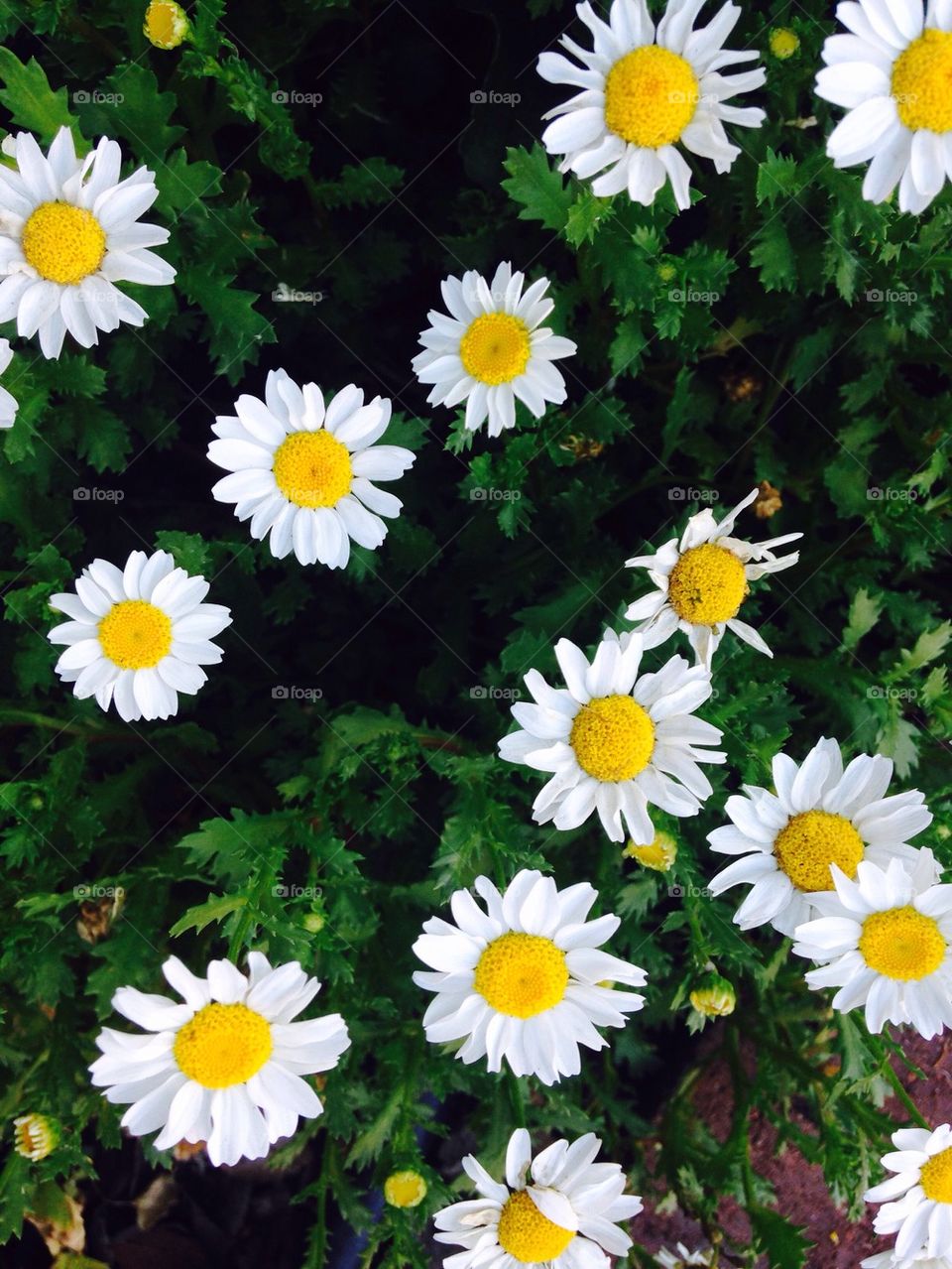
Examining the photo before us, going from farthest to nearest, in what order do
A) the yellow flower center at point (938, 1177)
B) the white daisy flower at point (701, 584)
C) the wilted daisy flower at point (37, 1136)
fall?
the wilted daisy flower at point (37, 1136) → the yellow flower center at point (938, 1177) → the white daisy flower at point (701, 584)

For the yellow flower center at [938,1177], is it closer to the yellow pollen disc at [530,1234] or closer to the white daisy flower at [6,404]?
the yellow pollen disc at [530,1234]

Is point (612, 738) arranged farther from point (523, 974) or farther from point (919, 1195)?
point (919, 1195)

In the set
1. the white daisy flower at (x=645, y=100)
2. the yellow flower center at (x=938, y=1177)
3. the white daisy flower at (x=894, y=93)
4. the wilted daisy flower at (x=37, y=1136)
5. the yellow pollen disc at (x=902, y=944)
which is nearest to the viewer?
the white daisy flower at (x=894, y=93)

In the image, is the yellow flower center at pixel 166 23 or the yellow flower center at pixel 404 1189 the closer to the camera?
the yellow flower center at pixel 166 23

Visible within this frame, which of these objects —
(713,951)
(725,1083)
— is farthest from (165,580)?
(725,1083)

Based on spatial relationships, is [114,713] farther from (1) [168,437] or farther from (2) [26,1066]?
(2) [26,1066]

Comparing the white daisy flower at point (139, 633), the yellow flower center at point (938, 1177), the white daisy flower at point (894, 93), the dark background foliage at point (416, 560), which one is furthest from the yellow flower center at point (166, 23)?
the yellow flower center at point (938, 1177)

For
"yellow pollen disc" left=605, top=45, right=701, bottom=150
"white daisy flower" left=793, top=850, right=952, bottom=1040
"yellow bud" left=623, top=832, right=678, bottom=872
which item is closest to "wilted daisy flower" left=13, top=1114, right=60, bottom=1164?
"yellow bud" left=623, top=832, right=678, bottom=872
